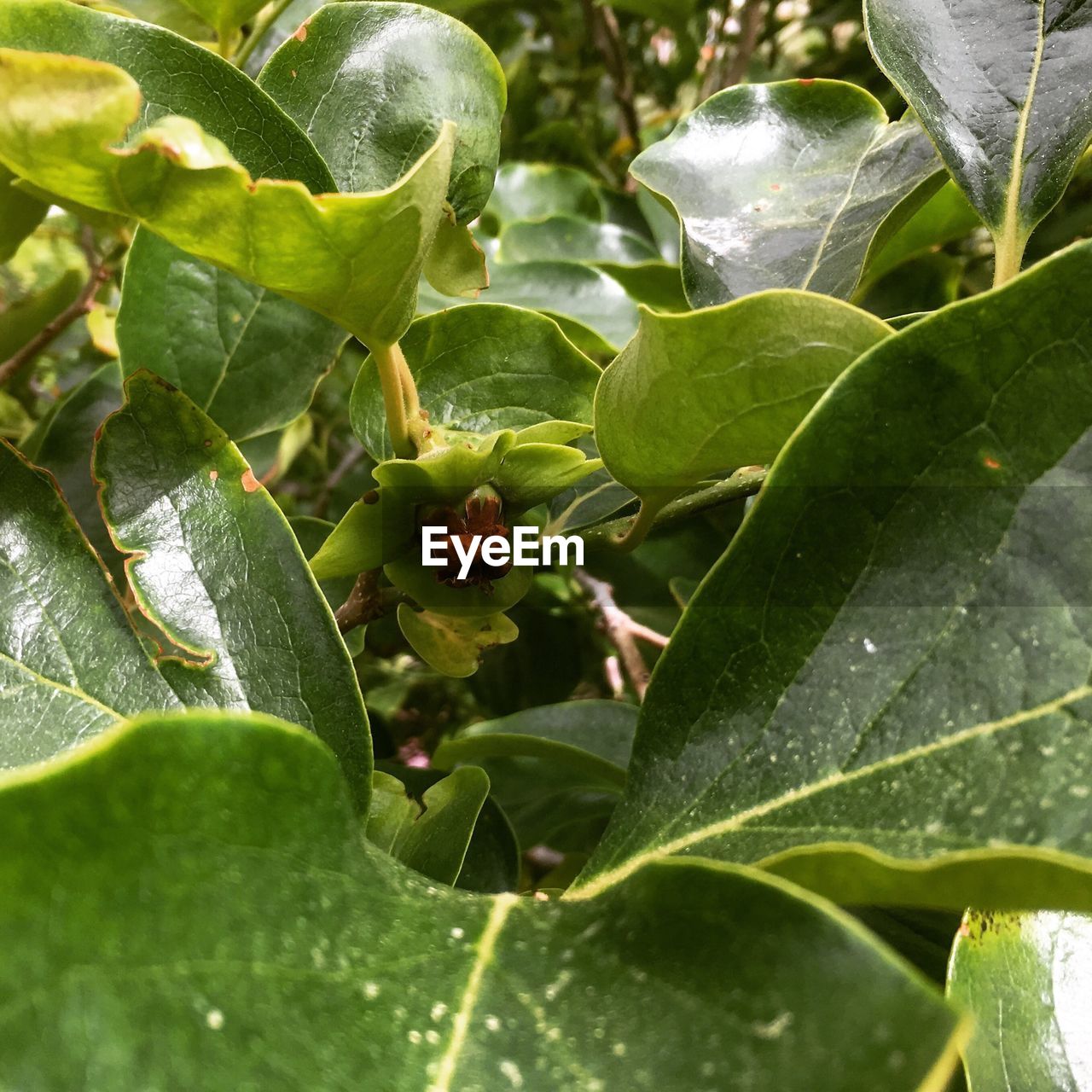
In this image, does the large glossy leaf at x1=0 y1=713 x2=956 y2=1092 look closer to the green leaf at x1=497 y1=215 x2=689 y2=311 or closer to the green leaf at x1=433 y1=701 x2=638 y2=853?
the green leaf at x1=433 y1=701 x2=638 y2=853

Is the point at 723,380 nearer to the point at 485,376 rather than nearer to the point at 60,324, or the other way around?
the point at 485,376

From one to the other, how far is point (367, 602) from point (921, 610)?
27 cm

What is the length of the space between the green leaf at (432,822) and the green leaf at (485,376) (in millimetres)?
176

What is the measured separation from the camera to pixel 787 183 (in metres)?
0.53

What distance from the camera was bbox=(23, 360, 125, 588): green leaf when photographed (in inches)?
23.0

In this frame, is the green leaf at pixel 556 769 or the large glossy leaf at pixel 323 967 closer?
the large glossy leaf at pixel 323 967

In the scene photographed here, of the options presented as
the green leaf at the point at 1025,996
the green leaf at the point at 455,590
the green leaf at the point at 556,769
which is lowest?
the green leaf at the point at 556,769

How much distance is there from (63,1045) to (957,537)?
0.85ft

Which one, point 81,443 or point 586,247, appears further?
point 586,247

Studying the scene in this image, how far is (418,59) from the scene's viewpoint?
0.41m

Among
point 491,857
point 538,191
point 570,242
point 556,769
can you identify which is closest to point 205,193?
point 491,857

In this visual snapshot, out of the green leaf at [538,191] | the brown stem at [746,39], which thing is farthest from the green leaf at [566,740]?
the brown stem at [746,39]

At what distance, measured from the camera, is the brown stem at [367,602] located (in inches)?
17.4

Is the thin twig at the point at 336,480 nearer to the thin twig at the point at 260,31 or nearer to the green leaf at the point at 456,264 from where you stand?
the thin twig at the point at 260,31
